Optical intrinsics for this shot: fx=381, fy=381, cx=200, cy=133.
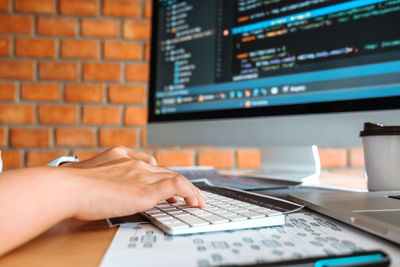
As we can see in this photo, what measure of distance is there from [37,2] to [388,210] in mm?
1614

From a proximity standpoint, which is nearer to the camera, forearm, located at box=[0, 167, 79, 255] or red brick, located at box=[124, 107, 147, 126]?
forearm, located at box=[0, 167, 79, 255]

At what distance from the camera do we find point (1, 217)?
32cm

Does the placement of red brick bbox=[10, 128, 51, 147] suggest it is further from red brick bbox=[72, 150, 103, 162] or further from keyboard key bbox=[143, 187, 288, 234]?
keyboard key bbox=[143, 187, 288, 234]

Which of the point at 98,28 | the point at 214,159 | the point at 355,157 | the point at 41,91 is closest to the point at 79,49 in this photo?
the point at 98,28

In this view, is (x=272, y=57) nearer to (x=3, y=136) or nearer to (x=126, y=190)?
(x=126, y=190)

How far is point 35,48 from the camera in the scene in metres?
1.60

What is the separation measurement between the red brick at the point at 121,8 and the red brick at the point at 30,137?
575 millimetres

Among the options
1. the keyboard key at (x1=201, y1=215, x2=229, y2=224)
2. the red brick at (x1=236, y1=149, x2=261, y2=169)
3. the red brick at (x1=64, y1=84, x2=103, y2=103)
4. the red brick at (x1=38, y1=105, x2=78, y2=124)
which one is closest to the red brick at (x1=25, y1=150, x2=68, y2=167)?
the red brick at (x1=38, y1=105, x2=78, y2=124)

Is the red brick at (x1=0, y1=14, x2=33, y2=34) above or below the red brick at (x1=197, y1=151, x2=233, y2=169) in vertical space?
above

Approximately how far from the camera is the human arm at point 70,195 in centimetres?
32

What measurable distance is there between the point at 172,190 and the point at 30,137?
1.33 m

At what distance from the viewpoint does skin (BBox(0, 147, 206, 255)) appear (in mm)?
325

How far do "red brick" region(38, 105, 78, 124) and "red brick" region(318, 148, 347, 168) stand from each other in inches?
42.4

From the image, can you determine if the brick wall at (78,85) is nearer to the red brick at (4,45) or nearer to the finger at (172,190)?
the red brick at (4,45)
